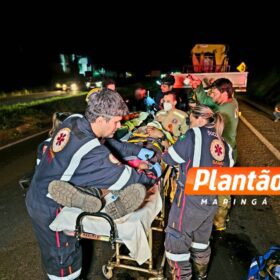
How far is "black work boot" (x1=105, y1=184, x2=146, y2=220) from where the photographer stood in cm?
202

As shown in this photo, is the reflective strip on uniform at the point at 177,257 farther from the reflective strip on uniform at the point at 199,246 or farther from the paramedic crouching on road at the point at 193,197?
the reflective strip on uniform at the point at 199,246

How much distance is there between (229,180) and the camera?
2.66m

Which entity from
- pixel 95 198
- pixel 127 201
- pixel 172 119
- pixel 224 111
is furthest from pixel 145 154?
pixel 172 119

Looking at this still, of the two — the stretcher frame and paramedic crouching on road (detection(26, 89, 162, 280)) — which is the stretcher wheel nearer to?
the stretcher frame

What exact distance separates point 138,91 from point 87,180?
17.3 feet

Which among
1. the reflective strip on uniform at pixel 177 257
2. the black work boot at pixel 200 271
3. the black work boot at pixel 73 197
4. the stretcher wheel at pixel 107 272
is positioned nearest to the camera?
the black work boot at pixel 73 197

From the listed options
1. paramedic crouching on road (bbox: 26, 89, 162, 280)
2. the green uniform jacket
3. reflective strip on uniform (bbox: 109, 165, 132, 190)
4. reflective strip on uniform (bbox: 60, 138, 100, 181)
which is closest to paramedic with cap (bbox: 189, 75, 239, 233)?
the green uniform jacket

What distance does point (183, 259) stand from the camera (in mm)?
2615

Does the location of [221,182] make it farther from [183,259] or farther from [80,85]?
[80,85]

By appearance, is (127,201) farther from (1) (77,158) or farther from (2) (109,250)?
(2) (109,250)

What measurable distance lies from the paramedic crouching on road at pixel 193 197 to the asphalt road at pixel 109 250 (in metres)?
0.59

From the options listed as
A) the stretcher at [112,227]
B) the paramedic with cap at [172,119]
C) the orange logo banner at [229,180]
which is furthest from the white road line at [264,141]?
the stretcher at [112,227]

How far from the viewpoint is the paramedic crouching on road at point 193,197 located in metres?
2.42

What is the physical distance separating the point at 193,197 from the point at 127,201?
2.40 feet
